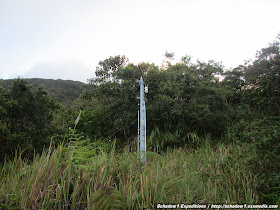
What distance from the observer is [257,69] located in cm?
1880

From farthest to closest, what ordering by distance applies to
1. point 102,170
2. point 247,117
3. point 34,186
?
point 247,117 < point 102,170 < point 34,186

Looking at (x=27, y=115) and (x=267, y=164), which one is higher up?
(x=27, y=115)

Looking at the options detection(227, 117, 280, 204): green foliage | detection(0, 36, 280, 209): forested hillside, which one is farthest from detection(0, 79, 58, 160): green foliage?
detection(227, 117, 280, 204): green foliage

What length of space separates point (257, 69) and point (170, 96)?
1374 cm

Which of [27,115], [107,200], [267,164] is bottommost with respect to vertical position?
[267,164]

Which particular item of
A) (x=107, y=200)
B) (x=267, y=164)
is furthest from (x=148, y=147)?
(x=107, y=200)

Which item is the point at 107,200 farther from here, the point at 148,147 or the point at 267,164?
the point at 148,147

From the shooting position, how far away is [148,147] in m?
8.69

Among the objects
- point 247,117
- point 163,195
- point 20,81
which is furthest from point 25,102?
point 247,117

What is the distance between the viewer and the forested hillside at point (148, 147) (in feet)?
7.52

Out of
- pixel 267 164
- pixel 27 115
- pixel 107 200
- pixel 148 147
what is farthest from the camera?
pixel 148 147

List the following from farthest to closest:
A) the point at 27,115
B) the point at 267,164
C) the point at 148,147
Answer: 1. the point at 148,147
2. the point at 27,115
3. the point at 267,164

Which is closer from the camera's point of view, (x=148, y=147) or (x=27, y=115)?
(x=27, y=115)

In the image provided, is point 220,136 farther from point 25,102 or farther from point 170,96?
point 25,102
